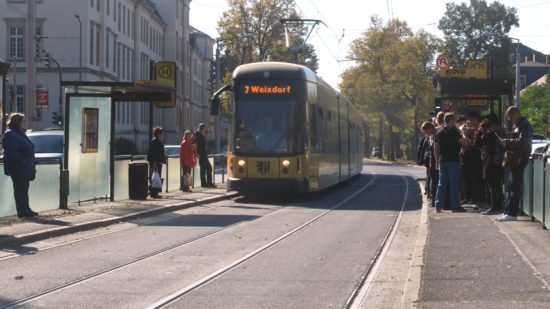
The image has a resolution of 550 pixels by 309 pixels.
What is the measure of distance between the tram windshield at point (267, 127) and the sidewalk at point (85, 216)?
1849 millimetres

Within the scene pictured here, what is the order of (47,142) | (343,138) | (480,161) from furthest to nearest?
(343,138)
(47,142)
(480,161)

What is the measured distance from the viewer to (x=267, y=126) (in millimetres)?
24234

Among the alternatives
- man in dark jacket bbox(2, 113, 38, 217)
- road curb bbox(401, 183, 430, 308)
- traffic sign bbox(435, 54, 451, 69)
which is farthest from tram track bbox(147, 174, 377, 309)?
traffic sign bbox(435, 54, 451, 69)

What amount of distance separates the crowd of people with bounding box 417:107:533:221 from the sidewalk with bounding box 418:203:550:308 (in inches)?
38.3

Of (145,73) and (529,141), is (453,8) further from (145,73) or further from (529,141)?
(529,141)

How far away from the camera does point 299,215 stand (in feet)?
66.5

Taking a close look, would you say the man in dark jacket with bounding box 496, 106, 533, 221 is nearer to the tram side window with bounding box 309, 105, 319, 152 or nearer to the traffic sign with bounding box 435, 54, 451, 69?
the tram side window with bounding box 309, 105, 319, 152

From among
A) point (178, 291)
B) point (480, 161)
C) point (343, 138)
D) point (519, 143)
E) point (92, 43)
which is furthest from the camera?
point (92, 43)

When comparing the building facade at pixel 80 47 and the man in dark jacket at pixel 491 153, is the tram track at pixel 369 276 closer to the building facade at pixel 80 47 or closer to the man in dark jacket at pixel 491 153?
the man in dark jacket at pixel 491 153

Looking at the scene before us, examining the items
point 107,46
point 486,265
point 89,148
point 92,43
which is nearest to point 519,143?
point 486,265

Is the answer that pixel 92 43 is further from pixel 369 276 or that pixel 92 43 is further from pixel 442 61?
pixel 369 276

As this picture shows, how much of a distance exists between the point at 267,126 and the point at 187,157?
11.2 feet

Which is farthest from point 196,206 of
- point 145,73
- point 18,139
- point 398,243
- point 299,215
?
point 145,73

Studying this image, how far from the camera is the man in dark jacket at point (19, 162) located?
16.3 m
